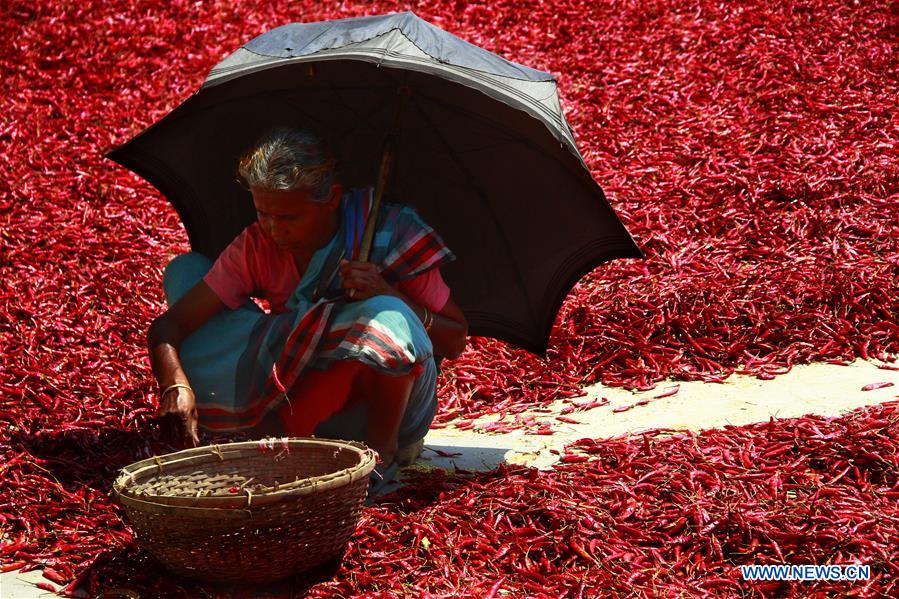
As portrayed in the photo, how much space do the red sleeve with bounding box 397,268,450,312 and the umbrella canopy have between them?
397 millimetres

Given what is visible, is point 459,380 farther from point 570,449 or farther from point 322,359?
point 322,359

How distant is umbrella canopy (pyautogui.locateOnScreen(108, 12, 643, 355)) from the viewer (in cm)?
388

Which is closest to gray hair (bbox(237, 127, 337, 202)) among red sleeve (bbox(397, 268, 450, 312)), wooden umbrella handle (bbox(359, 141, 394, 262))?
wooden umbrella handle (bbox(359, 141, 394, 262))

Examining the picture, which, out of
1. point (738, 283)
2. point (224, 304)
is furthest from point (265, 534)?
point (738, 283)

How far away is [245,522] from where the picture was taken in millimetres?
3023

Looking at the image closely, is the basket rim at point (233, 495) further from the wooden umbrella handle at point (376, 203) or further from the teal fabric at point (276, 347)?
the wooden umbrella handle at point (376, 203)

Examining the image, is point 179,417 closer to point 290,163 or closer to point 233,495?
point 233,495

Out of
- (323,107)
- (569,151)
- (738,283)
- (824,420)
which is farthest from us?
(738,283)

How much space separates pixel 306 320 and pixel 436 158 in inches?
37.5

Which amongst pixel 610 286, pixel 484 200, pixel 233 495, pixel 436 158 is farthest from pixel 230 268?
pixel 610 286

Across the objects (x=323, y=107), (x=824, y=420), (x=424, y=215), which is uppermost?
(x=323, y=107)

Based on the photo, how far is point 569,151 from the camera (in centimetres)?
372

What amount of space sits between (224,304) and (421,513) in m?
1.10

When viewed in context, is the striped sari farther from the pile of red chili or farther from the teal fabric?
the pile of red chili
